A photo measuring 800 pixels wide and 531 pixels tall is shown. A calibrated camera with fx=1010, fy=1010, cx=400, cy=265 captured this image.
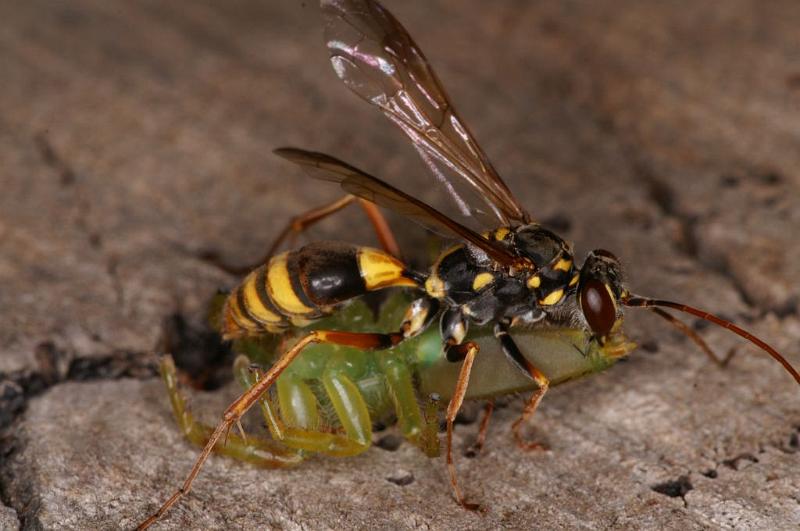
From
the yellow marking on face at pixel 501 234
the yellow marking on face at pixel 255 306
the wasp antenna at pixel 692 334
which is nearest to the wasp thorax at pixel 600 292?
the wasp antenna at pixel 692 334

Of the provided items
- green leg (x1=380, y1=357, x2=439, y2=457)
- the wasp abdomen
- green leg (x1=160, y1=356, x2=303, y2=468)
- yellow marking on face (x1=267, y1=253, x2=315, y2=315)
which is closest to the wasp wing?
the wasp abdomen

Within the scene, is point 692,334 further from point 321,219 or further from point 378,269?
point 321,219

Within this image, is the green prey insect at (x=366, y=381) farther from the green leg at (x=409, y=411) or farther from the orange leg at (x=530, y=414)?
the orange leg at (x=530, y=414)

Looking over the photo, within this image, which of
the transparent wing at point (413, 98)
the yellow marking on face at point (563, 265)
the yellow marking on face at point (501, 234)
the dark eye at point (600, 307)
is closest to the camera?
the dark eye at point (600, 307)

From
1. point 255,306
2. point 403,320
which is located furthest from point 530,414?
point 255,306

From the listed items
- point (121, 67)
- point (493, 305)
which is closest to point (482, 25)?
point (121, 67)

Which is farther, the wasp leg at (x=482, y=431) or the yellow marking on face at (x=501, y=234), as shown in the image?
the yellow marking on face at (x=501, y=234)
